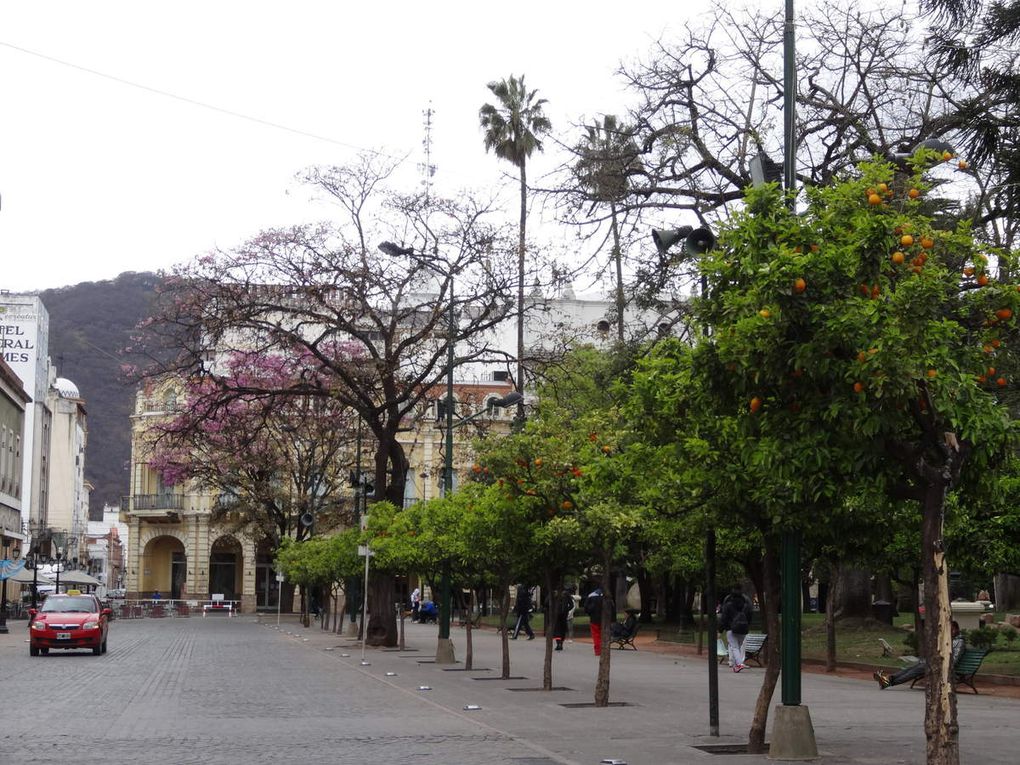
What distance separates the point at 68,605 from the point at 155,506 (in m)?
52.8

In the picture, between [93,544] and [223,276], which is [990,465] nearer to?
[223,276]

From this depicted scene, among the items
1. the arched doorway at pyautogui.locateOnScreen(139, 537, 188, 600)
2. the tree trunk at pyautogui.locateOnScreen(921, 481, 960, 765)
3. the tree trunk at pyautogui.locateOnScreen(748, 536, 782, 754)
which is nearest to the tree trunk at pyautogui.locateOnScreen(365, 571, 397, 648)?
the tree trunk at pyautogui.locateOnScreen(748, 536, 782, 754)

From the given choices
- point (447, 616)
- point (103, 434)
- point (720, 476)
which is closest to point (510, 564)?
point (447, 616)

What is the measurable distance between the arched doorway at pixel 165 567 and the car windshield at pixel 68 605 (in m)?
55.1

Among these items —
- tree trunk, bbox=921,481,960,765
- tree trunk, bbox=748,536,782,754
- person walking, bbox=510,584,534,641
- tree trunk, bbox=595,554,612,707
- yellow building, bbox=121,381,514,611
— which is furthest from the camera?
yellow building, bbox=121,381,514,611

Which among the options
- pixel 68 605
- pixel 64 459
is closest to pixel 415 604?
pixel 68 605

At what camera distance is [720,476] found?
41.2 feet

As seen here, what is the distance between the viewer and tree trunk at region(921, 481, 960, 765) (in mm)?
10078

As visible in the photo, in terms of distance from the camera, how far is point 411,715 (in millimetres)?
17766

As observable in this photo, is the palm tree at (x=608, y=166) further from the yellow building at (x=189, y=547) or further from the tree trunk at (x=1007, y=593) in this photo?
the yellow building at (x=189, y=547)

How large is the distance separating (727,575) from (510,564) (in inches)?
653

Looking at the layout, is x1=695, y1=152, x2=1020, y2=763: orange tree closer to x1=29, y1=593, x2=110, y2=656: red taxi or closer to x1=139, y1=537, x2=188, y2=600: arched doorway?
x1=29, y1=593, x2=110, y2=656: red taxi

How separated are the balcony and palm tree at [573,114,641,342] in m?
61.5

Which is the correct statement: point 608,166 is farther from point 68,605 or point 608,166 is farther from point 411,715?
point 68,605
